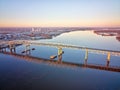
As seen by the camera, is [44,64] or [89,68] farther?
[44,64]

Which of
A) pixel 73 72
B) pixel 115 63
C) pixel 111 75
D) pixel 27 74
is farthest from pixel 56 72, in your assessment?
pixel 115 63

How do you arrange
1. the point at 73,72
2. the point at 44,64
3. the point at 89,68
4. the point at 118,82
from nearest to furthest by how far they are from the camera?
1. the point at 118,82
2. the point at 73,72
3. the point at 89,68
4. the point at 44,64

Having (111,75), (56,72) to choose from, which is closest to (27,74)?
(56,72)

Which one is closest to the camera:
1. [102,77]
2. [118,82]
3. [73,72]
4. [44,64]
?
[118,82]

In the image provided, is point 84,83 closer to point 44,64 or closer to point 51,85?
point 51,85

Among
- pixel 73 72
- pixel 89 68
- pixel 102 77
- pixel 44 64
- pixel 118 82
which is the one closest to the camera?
pixel 118 82

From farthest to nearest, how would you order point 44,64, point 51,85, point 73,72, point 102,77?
1. point 44,64
2. point 73,72
3. point 102,77
4. point 51,85

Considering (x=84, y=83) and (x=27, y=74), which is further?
(x=27, y=74)

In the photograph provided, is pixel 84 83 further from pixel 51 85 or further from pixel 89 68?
pixel 89 68

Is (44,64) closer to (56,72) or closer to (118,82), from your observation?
(56,72)
